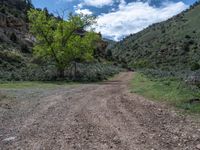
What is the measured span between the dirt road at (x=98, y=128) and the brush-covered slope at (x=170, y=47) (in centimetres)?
9372

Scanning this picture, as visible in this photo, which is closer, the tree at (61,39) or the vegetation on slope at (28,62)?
the vegetation on slope at (28,62)

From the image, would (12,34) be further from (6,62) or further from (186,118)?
(186,118)

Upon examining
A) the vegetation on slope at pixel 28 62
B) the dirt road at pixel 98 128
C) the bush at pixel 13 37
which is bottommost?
the dirt road at pixel 98 128

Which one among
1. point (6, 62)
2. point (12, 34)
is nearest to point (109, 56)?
point (12, 34)

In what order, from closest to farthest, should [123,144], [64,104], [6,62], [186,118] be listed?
[123,144] → [186,118] → [64,104] → [6,62]

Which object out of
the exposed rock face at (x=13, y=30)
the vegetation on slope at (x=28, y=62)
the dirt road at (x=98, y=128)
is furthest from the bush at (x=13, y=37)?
the dirt road at (x=98, y=128)

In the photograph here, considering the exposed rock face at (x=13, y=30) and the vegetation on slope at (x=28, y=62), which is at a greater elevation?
the exposed rock face at (x=13, y=30)

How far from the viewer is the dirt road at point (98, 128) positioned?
9930 millimetres

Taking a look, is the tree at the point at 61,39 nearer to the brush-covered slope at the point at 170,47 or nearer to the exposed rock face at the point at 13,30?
the exposed rock face at the point at 13,30

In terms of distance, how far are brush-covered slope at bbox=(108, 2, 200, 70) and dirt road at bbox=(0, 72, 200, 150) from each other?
93716mm

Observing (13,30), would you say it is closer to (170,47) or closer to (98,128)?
(170,47)

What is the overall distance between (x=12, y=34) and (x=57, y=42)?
32405 millimetres

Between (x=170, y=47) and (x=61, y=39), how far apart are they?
92562mm

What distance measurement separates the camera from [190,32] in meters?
139
